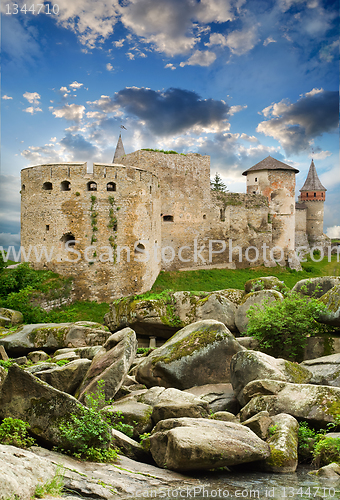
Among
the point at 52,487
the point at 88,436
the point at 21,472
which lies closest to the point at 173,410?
the point at 88,436

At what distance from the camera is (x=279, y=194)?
3809cm

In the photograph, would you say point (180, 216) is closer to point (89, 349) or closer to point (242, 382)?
point (89, 349)

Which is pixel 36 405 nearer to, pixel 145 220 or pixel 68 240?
pixel 68 240

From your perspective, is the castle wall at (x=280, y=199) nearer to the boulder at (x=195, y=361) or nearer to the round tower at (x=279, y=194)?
the round tower at (x=279, y=194)

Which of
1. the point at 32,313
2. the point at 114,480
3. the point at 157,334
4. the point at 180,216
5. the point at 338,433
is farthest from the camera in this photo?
the point at 180,216

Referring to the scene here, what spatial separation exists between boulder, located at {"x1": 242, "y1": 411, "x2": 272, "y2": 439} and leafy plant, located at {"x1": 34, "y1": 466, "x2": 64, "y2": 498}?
12.5ft

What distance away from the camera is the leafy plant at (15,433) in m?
5.22

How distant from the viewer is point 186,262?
33469mm

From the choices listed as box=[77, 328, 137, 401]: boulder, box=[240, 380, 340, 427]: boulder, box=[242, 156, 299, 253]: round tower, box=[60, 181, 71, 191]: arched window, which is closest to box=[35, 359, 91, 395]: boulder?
box=[77, 328, 137, 401]: boulder

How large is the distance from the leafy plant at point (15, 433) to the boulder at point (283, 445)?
157 inches

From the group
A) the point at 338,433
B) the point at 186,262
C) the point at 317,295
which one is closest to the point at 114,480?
the point at 338,433

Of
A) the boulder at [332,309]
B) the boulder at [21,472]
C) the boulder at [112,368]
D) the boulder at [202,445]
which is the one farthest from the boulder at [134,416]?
the boulder at [332,309]

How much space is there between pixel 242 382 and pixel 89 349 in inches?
246

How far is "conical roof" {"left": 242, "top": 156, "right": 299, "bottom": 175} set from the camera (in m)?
38.0
